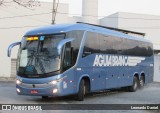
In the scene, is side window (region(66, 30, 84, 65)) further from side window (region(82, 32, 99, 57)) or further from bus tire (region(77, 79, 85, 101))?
bus tire (region(77, 79, 85, 101))

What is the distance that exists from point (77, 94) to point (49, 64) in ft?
6.89

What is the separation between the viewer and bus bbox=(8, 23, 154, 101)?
644 inches

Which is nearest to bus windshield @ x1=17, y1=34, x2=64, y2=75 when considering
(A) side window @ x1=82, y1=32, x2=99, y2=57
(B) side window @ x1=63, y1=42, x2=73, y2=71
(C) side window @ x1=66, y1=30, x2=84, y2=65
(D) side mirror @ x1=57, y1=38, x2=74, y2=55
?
(D) side mirror @ x1=57, y1=38, x2=74, y2=55

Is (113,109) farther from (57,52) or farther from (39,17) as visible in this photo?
(39,17)

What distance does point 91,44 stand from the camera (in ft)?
61.0

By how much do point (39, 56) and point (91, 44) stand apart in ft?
9.80

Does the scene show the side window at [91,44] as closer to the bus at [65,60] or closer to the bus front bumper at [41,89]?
the bus at [65,60]

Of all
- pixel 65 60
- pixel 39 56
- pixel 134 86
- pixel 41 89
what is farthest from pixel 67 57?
pixel 134 86

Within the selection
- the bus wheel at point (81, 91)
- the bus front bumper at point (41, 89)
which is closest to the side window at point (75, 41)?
the bus wheel at point (81, 91)

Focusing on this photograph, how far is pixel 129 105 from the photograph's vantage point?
1656 centimetres

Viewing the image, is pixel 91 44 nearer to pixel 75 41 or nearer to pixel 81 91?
pixel 75 41

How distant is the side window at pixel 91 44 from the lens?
59.3 feet

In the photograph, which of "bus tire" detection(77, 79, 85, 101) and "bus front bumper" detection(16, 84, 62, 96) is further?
"bus tire" detection(77, 79, 85, 101)

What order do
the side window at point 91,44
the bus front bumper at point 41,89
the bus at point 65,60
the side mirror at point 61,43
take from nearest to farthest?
A: the side mirror at point 61,43, the bus front bumper at point 41,89, the bus at point 65,60, the side window at point 91,44
